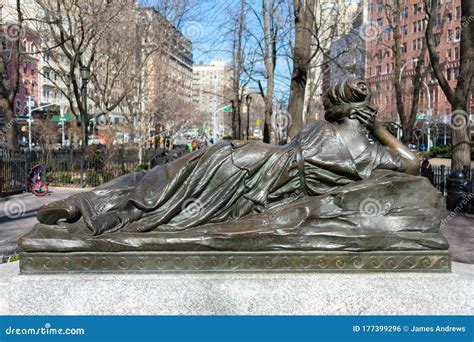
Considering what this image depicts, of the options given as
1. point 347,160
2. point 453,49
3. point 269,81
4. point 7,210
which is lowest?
point 7,210

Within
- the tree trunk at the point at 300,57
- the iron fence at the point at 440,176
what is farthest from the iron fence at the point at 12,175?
the iron fence at the point at 440,176

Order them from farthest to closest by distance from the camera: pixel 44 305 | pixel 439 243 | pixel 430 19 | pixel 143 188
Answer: pixel 430 19 → pixel 143 188 → pixel 439 243 → pixel 44 305

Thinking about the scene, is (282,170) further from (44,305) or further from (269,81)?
(269,81)

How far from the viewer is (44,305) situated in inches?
139

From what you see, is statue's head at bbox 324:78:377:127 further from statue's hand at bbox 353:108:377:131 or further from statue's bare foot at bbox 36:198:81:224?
statue's bare foot at bbox 36:198:81:224

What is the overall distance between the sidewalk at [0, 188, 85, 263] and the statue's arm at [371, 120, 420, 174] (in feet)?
16.2

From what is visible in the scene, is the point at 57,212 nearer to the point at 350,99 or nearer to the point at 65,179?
the point at 350,99

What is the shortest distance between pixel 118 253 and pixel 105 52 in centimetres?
2257

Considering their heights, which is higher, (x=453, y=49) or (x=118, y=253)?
(x=453, y=49)

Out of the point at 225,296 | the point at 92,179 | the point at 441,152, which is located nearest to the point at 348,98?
the point at 225,296

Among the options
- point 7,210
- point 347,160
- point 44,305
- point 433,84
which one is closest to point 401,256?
point 347,160

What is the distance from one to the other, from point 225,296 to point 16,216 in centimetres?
927

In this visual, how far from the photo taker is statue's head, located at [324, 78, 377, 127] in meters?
4.34

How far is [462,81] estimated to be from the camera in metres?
12.9
